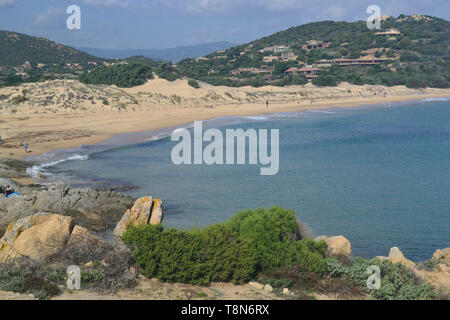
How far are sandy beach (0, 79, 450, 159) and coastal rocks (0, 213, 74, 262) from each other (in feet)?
53.5

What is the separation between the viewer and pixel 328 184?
2119cm

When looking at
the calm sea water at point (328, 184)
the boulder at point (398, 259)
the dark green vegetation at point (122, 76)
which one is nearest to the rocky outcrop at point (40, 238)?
the calm sea water at point (328, 184)

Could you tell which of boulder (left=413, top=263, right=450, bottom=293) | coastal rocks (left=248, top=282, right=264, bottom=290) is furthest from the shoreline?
boulder (left=413, top=263, right=450, bottom=293)

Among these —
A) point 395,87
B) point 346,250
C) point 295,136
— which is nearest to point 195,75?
point 395,87

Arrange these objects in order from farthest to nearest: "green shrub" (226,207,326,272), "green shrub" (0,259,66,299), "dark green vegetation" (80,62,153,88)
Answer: "dark green vegetation" (80,62,153,88)
"green shrub" (226,207,326,272)
"green shrub" (0,259,66,299)

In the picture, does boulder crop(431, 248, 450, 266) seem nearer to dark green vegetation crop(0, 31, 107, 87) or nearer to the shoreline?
the shoreline

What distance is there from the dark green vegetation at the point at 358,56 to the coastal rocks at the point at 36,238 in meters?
58.9

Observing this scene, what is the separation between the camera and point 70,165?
2389 cm

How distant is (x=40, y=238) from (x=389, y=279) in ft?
23.3

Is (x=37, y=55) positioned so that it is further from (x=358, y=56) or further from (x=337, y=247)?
(x=337, y=247)

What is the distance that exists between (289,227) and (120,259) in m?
3.77

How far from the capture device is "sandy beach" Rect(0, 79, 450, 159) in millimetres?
32250
